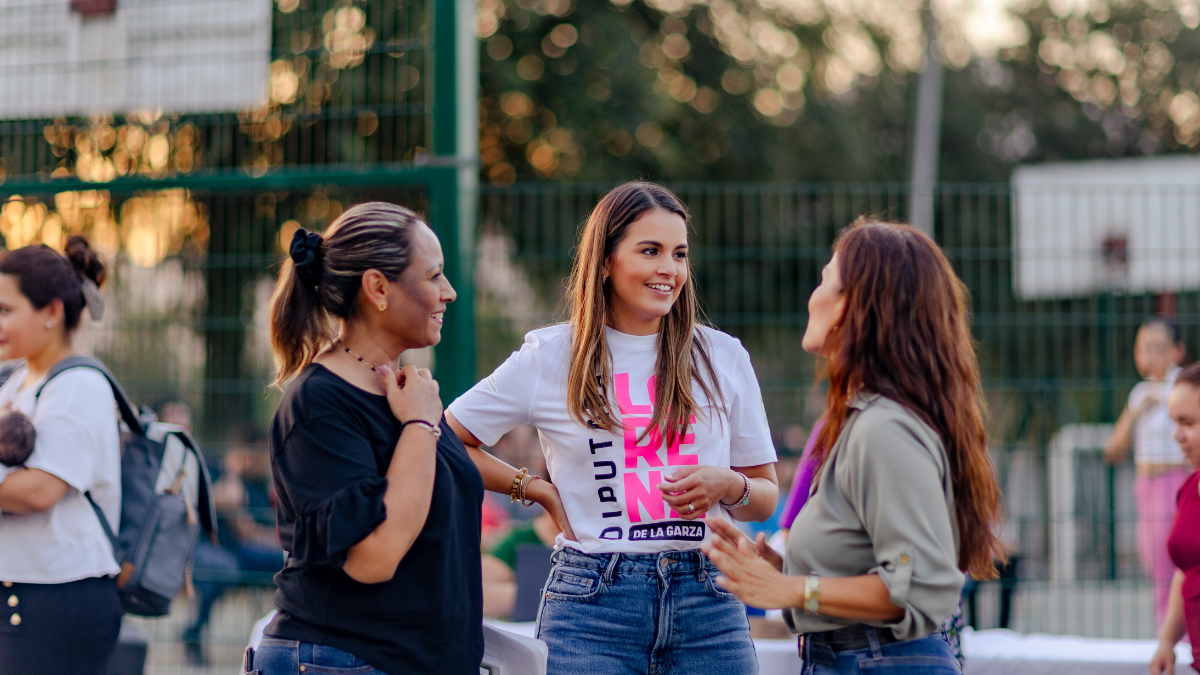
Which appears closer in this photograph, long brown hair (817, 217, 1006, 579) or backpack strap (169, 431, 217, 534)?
long brown hair (817, 217, 1006, 579)

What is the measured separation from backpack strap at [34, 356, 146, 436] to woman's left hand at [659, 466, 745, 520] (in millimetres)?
1572

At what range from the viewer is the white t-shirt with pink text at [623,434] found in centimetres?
215

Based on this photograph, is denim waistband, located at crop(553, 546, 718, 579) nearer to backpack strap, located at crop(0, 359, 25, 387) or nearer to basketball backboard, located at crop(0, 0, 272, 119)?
backpack strap, located at crop(0, 359, 25, 387)

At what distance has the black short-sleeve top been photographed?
1.66 metres

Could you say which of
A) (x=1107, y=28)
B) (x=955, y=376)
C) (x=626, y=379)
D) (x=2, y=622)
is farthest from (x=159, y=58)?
(x=1107, y=28)

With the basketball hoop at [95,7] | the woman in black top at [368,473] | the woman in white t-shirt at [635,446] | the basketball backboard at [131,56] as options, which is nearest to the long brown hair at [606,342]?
the woman in white t-shirt at [635,446]

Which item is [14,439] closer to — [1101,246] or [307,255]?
[307,255]

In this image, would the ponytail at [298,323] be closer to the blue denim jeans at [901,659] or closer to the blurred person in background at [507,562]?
the blue denim jeans at [901,659]

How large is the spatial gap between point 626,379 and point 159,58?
135 inches

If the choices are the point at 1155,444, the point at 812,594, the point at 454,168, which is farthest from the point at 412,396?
the point at 1155,444

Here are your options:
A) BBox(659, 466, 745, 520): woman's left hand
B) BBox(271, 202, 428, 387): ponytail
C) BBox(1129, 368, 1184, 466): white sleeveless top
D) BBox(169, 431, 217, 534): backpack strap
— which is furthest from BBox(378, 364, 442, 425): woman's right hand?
BBox(1129, 368, 1184, 466): white sleeveless top

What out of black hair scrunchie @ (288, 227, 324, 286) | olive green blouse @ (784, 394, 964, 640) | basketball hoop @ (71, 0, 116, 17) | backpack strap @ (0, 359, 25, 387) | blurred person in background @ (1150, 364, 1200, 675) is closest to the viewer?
olive green blouse @ (784, 394, 964, 640)

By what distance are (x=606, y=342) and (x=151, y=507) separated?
1443mm

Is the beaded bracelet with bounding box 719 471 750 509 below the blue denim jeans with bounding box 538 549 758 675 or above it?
above
